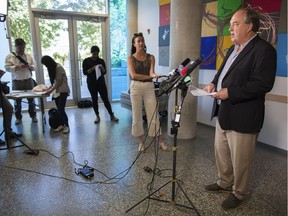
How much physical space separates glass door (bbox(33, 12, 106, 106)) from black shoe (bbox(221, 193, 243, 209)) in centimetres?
511

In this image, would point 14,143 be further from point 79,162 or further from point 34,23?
point 34,23

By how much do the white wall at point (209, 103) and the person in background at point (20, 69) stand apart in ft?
8.89

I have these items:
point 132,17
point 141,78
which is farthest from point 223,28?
point 132,17

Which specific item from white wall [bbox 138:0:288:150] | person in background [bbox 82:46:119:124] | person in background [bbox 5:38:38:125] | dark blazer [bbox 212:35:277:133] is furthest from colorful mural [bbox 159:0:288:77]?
person in background [bbox 5:38:38:125]

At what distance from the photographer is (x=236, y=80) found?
178cm

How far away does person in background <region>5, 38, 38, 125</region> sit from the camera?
443 cm

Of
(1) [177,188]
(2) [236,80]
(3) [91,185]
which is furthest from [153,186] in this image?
(2) [236,80]

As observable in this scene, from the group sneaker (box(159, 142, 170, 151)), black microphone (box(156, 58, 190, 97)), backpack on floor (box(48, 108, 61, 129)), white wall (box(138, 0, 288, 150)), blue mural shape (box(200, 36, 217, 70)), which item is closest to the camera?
black microphone (box(156, 58, 190, 97))

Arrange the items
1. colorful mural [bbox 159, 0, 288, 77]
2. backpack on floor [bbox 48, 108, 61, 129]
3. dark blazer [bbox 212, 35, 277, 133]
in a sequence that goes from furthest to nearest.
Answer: backpack on floor [bbox 48, 108, 61, 129], colorful mural [bbox 159, 0, 288, 77], dark blazer [bbox 212, 35, 277, 133]

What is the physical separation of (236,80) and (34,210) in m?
2.01

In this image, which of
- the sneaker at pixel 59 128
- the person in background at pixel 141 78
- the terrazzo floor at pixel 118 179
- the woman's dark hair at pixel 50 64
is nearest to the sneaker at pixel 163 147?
the terrazzo floor at pixel 118 179

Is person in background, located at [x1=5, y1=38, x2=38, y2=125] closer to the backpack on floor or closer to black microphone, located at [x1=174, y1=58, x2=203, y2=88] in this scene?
the backpack on floor

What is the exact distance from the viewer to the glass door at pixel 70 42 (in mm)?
5719

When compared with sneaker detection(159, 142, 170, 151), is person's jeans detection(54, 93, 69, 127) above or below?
above
